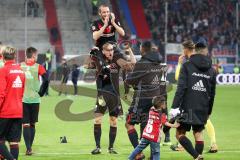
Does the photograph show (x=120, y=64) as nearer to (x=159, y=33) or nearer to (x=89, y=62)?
(x=89, y=62)

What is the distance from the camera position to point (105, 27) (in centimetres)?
1570

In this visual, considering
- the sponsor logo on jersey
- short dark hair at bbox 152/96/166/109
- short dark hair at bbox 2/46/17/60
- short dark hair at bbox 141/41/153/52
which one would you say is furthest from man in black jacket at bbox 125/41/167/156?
short dark hair at bbox 2/46/17/60

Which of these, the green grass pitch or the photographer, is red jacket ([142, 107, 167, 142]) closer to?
the green grass pitch

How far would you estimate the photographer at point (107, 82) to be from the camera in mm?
16047

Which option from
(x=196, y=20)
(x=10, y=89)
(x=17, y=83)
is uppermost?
(x=196, y=20)

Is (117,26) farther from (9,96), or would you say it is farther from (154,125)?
(9,96)

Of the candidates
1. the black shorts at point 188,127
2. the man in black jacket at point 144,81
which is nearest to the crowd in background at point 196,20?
the man in black jacket at point 144,81

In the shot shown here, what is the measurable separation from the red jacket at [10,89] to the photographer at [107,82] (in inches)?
118

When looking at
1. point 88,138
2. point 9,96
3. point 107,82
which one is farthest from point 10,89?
point 88,138

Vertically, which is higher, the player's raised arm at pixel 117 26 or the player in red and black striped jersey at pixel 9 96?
the player's raised arm at pixel 117 26

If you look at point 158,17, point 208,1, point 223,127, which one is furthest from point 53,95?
point 208,1

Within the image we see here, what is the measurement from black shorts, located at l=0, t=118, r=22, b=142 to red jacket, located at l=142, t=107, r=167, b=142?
95.6 inches

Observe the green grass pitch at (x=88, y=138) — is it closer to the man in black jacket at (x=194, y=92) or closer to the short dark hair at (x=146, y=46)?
the man in black jacket at (x=194, y=92)

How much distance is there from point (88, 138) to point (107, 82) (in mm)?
4371
